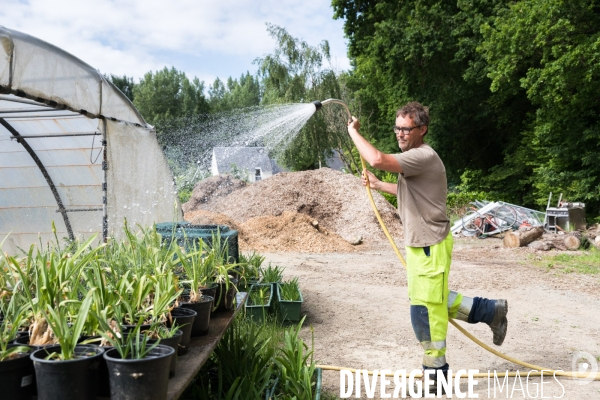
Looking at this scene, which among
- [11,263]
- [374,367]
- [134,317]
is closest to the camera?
[134,317]

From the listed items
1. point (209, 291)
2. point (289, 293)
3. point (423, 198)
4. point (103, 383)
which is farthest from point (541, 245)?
point (103, 383)

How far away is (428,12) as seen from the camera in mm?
17969

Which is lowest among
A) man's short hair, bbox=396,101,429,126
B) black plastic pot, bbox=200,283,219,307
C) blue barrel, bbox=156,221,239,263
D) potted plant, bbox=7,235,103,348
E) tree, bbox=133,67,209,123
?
black plastic pot, bbox=200,283,219,307

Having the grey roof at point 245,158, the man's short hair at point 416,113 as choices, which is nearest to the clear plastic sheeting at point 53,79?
the man's short hair at point 416,113

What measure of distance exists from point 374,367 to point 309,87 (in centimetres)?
2165

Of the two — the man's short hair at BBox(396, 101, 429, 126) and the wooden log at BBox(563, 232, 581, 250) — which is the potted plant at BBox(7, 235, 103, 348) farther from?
the wooden log at BBox(563, 232, 581, 250)

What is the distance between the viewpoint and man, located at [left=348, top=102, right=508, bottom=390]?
11.1 ft

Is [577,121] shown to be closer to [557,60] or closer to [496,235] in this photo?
[557,60]

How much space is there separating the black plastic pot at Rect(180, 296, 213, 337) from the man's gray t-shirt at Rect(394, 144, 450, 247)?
4.59 ft

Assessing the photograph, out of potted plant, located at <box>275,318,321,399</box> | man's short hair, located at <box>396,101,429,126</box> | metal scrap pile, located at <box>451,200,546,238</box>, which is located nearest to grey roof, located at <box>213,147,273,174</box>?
metal scrap pile, located at <box>451,200,546,238</box>

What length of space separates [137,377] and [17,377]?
44 centimetres

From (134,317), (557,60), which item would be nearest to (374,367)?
A: (134,317)

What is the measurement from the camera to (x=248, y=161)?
4334cm

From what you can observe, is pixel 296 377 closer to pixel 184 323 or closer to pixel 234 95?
pixel 184 323
